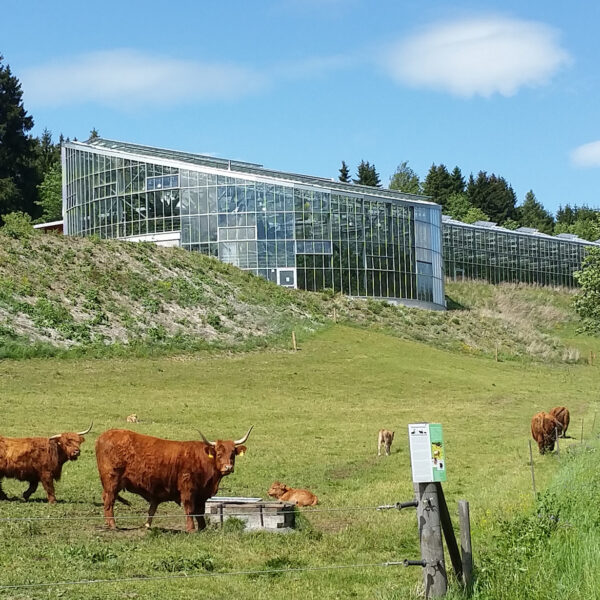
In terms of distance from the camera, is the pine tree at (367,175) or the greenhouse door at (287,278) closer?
the greenhouse door at (287,278)

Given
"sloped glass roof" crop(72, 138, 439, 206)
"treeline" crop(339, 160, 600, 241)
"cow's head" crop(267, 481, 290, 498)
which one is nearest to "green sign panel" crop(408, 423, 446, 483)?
"cow's head" crop(267, 481, 290, 498)

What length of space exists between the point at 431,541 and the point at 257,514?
196 inches

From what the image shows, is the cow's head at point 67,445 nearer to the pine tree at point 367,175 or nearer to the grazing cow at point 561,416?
the grazing cow at point 561,416

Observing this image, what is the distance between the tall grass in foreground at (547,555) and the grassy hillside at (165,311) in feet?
109

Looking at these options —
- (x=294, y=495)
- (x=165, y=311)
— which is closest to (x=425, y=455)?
(x=294, y=495)

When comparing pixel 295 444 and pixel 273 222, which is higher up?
pixel 273 222

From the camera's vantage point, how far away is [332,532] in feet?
53.4

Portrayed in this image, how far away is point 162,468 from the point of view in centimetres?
1650

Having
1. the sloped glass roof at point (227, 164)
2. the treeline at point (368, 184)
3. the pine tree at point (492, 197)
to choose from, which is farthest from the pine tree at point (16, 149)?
the pine tree at point (492, 197)

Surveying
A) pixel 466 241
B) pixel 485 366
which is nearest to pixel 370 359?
pixel 485 366

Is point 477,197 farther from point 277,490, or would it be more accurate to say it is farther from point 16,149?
point 277,490

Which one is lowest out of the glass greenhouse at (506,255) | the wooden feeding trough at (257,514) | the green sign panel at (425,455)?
the wooden feeding trough at (257,514)

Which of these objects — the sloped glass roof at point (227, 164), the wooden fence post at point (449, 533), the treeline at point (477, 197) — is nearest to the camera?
the wooden fence post at point (449, 533)

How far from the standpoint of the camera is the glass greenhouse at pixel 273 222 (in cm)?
7269
